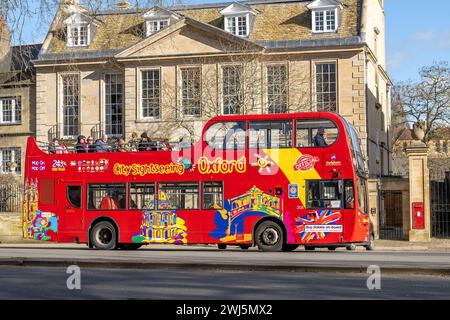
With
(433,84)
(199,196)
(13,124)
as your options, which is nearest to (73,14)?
(199,196)

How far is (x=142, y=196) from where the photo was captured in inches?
936

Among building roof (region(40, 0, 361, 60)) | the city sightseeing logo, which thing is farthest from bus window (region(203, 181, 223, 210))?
building roof (region(40, 0, 361, 60))

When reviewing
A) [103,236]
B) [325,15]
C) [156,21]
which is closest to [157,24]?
[156,21]

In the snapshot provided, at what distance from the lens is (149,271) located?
48.5 ft

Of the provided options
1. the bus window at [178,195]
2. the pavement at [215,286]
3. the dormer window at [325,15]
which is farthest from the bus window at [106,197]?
the dormer window at [325,15]

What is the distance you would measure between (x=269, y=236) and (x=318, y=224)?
1.50 m

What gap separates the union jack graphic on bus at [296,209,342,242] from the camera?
71.2 ft

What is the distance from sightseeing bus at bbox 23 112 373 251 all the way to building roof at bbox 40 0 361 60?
1889 centimetres

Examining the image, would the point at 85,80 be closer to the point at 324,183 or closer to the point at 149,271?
the point at 324,183

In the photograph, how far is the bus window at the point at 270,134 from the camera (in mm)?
21953

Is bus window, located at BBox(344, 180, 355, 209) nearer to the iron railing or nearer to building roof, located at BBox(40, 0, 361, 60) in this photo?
the iron railing

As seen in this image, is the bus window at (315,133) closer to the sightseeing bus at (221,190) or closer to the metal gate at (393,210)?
the sightseeing bus at (221,190)

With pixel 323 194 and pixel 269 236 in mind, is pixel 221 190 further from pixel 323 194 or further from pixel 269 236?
pixel 323 194
